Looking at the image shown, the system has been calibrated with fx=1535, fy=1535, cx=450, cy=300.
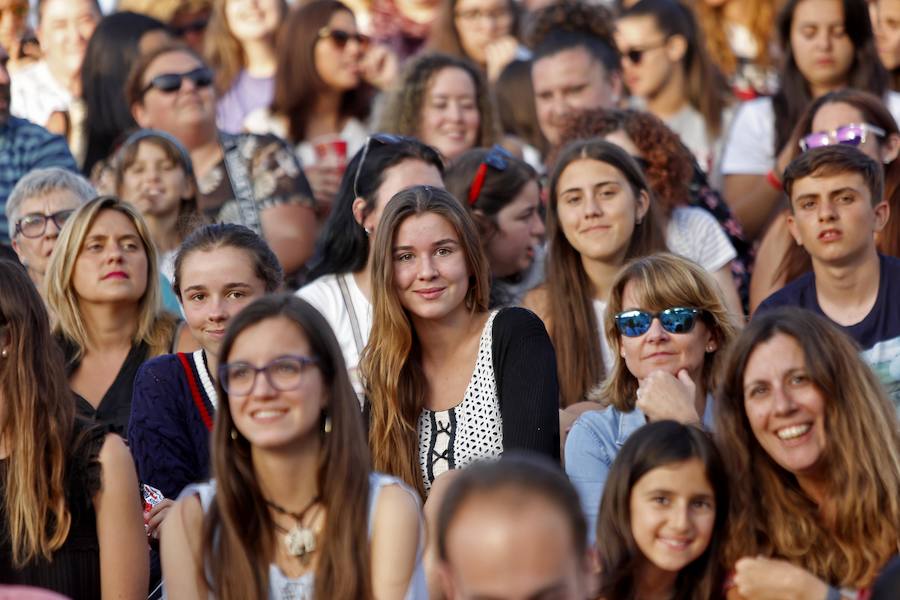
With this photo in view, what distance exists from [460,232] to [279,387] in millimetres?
1252

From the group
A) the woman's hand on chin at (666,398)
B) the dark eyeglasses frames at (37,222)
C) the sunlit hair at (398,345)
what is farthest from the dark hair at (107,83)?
the woman's hand on chin at (666,398)

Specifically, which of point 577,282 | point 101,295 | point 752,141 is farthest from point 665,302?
point 752,141

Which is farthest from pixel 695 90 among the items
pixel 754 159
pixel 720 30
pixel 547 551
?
pixel 547 551

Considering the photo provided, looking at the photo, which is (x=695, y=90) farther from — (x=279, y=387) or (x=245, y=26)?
(x=279, y=387)

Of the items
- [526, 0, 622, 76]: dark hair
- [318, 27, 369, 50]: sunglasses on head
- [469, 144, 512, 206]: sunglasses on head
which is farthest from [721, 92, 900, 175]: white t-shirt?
[318, 27, 369, 50]: sunglasses on head

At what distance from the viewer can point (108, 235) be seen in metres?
5.38

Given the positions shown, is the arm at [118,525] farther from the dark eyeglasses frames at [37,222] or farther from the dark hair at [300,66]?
the dark hair at [300,66]

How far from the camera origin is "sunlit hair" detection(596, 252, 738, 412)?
4680mm

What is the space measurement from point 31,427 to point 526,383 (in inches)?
Result: 58.1

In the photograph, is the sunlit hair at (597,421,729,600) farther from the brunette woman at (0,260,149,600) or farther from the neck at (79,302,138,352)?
the neck at (79,302,138,352)

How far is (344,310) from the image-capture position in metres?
5.50

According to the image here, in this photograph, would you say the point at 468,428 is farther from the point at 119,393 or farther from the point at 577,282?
the point at 119,393

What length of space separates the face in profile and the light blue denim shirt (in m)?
1.44

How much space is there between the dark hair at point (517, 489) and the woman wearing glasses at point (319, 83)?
4.42 metres
